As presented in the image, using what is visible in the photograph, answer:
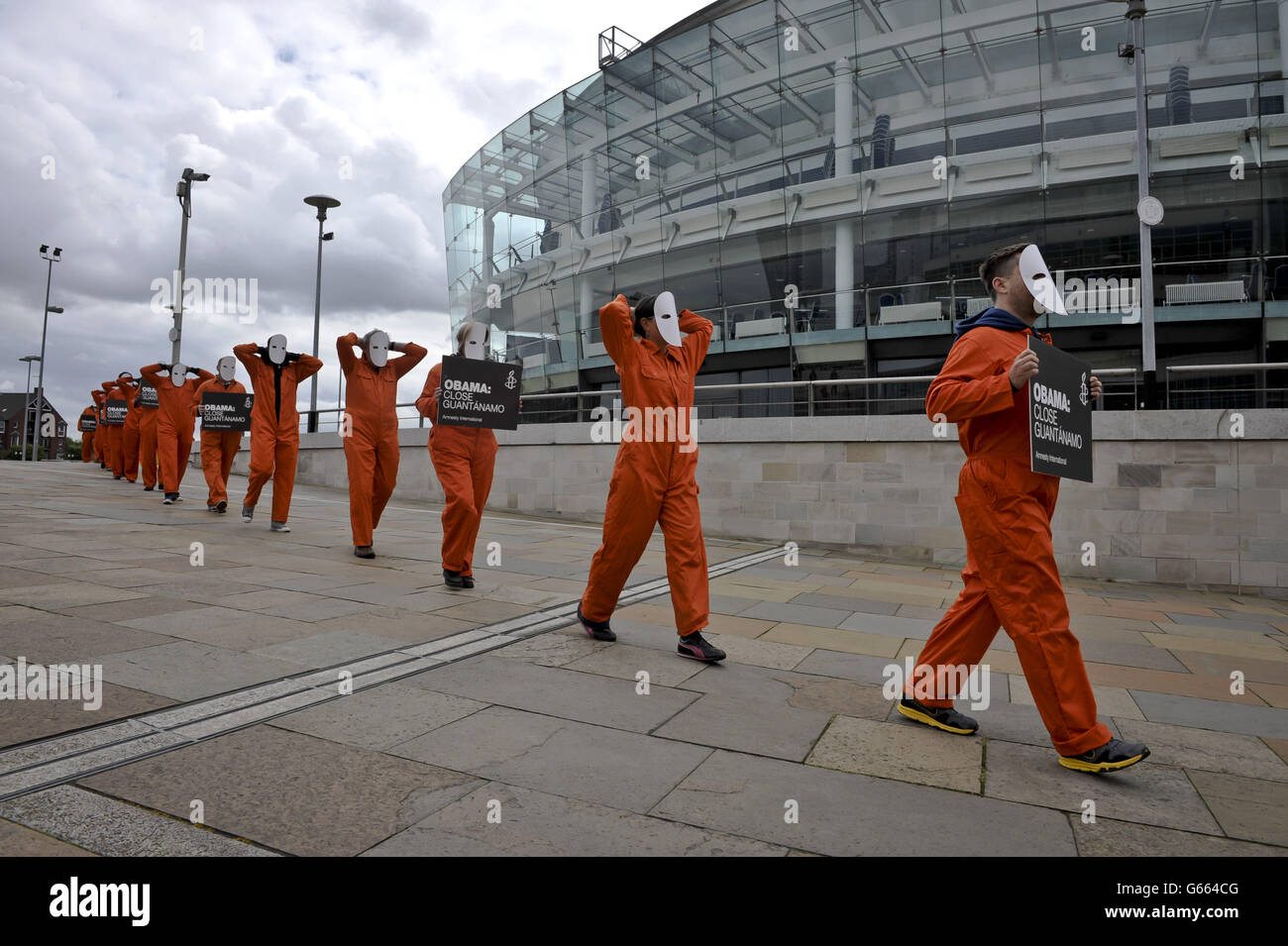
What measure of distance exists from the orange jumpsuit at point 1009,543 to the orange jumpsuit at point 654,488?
1.47 metres

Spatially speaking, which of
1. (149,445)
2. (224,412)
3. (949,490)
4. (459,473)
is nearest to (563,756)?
(459,473)

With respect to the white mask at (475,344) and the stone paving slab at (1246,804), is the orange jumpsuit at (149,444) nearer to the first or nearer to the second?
the white mask at (475,344)

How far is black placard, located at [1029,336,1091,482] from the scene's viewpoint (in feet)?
9.75

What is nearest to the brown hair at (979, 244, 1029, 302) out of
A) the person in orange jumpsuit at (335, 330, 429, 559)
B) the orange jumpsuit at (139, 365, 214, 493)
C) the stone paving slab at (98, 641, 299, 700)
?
the stone paving slab at (98, 641, 299, 700)

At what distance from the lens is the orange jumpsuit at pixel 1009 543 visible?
2.90m

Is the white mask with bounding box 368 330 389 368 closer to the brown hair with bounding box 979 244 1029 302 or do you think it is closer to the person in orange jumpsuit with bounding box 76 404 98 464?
the brown hair with bounding box 979 244 1029 302

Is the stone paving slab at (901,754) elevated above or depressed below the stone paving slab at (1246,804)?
Answer: above

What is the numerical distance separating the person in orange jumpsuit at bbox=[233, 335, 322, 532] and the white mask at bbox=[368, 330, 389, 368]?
2403 mm

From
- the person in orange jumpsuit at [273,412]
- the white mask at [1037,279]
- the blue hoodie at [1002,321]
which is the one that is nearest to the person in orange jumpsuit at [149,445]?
the person in orange jumpsuit at [273,412]

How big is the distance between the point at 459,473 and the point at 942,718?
13.4 ft

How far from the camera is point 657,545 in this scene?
1006cm
